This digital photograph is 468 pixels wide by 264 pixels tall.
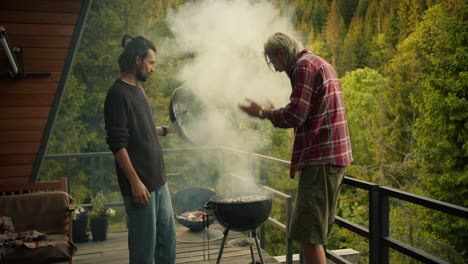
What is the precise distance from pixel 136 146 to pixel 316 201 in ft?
3.11

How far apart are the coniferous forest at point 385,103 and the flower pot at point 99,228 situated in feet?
24.7

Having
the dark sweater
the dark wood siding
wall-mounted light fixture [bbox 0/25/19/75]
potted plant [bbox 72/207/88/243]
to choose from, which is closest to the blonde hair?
the dark sweater

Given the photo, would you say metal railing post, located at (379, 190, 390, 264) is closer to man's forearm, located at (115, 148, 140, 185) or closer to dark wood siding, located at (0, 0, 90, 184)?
man's forearm, located at (115, 148, 140, 185)

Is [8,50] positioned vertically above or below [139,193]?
above

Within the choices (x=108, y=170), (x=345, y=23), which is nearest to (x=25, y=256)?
(x=108, y=170)

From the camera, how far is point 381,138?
20438 millimetres

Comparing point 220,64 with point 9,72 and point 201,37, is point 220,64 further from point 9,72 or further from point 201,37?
point 9,72

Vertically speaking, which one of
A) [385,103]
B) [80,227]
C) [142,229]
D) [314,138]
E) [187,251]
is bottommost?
[187,251]

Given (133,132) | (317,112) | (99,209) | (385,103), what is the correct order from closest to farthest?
(317,112) → (133,132) → (99,209) → (385,103)

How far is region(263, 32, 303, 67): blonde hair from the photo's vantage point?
88.9 inches

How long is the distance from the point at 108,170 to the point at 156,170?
45.4ft

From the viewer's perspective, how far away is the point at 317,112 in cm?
218

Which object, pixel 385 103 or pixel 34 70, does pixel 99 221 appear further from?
pixel 385 103

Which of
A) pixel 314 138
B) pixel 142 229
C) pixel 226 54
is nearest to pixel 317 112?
pixel 314 138
